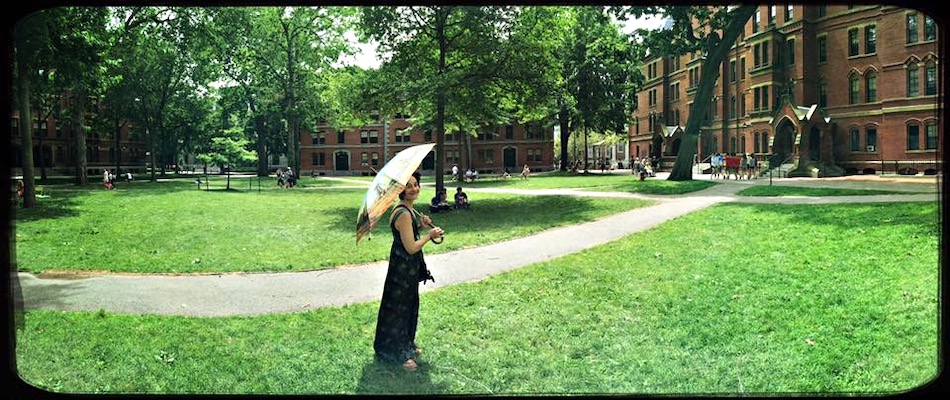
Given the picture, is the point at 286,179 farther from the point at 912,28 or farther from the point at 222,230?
the point at 912,28

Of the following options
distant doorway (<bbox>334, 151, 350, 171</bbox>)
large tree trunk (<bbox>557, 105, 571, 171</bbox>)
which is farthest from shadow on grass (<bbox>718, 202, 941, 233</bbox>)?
distant doorway (<bbox>334, 151, 350, 171</bbox>)

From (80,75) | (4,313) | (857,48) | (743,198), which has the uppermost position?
(80,75)

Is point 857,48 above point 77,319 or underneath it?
above

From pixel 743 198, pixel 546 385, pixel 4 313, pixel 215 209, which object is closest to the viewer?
pixel 4 313

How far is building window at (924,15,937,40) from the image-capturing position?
2.85 metres

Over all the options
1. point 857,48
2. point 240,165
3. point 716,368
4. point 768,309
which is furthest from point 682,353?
point 240,165

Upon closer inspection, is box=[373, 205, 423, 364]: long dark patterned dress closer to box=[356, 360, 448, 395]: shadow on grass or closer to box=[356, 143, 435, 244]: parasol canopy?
box=[356, 360, 448, 395]: shadow on grass

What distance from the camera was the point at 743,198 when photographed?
21.5ft

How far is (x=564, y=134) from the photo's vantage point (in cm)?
1038

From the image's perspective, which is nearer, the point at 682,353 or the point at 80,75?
the point at 682,353

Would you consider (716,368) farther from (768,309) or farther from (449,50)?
(449,50)

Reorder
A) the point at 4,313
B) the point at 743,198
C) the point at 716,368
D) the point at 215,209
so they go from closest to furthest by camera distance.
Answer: the point at 4,313 < the point at 716,368 < the point at 215,209 < the point at 743,198

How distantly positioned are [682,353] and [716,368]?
242 millimetres

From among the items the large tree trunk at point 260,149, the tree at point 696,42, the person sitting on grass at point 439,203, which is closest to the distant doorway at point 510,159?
the person sitting on grass at point 439,203
